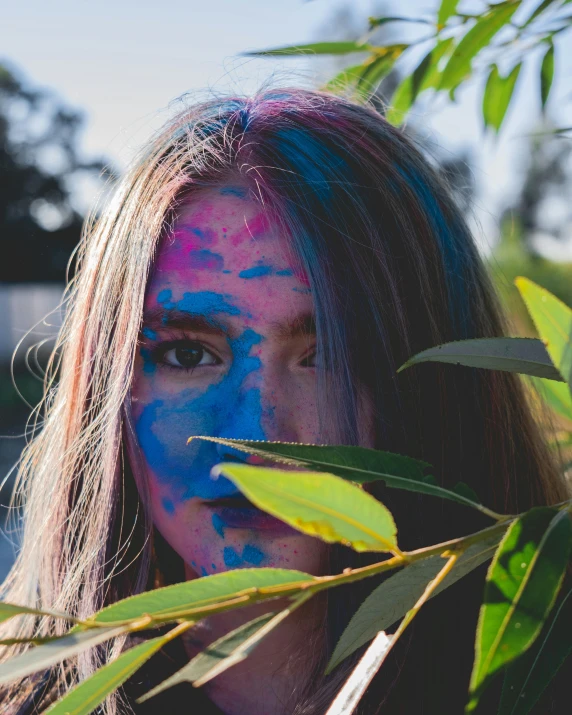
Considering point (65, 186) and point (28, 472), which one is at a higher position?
A: point (65, 186)

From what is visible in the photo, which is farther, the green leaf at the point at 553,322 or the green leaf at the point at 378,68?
the green leaf at the point at 378,68

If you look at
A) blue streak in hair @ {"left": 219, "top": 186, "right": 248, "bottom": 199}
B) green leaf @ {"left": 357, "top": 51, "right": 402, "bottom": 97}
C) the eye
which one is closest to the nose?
the eye

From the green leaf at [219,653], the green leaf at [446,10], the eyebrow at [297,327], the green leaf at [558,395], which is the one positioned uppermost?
the green leaf at [446,10]

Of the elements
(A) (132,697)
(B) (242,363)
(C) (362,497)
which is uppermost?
(B) (242,363)

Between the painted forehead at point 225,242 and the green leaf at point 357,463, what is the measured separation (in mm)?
467

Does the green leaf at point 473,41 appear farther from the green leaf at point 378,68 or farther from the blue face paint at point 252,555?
→ the blue face paint at point 252,555

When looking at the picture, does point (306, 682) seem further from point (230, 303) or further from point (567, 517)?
point (567, 517)

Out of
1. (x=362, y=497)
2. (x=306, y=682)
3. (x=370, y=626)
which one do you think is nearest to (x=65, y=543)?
(x=306, y=682)

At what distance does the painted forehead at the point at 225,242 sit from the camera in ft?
3.12

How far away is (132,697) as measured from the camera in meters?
1.08

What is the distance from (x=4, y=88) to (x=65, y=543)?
1059 cm

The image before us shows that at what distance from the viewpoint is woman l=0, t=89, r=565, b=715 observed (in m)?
0.92

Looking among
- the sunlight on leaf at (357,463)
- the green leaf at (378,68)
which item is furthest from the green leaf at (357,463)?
the green leaf at (378,68)

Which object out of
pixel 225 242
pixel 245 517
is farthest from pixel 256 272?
pixel 245 517
